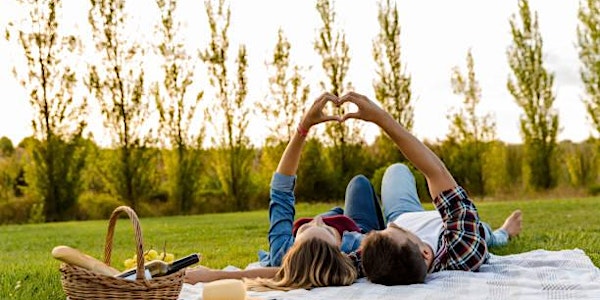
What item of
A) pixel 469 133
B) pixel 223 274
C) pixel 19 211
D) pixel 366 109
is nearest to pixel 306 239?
pixel 223 274

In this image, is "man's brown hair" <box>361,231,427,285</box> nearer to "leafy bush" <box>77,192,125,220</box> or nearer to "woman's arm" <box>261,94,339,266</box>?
"woman's arm" <box>261,94,339,266</box>

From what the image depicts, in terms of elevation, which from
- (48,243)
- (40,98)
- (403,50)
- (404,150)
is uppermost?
(403,50)

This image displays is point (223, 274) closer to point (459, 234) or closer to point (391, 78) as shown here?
point (459, 234)

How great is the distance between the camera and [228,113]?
56.1 feet

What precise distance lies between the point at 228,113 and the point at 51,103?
392cm

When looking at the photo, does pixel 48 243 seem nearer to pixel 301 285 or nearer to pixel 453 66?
pixel 301 285

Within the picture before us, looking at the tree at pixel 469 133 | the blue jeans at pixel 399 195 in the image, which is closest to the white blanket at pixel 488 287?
the blue jeans at pixel 399 195

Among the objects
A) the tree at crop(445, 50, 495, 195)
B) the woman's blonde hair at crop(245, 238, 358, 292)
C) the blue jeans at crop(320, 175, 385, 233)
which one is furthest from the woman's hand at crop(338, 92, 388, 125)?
the tree at crop(445, 50, 495, 195)

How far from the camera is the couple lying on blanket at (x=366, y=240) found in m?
3.92

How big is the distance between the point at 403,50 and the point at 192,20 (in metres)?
5.34

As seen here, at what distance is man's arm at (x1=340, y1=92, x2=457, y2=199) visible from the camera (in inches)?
161

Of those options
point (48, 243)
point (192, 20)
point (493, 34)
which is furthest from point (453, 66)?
point (48, 243)

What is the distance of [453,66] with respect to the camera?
64.1ft

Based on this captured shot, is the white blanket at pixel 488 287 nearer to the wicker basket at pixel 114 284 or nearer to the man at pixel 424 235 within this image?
the man at pixel 424 235
